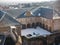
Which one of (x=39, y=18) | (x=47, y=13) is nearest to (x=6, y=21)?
(x=47, y=13)

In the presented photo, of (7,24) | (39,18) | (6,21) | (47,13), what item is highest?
(6,21)

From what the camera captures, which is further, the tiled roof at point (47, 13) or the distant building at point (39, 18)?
the tiled roof at point (47, 13)

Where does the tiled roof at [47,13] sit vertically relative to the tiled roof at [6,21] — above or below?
below

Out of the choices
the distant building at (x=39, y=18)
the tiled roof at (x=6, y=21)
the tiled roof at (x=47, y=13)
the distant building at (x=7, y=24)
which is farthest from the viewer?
the tiled roof at (x=47, y=13)

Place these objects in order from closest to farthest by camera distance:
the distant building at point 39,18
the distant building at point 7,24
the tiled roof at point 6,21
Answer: the distant building at point 7,24
the tiled roof at point 6,21
the distant building at point 39,18

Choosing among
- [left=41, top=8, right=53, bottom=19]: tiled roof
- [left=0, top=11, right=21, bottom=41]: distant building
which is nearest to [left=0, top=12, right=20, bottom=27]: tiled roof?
[left=0, top=11, right=21, bottom=41]: distant building

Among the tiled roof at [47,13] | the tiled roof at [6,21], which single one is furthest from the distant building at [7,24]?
the tiled roof at [47,13]

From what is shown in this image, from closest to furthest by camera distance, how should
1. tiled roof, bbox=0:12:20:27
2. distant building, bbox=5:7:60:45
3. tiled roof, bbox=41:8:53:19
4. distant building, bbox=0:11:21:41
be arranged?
distant building, bbox=0:11:21:41 < tiled roof, bbox=0:12:20:27 < distant building, bbox=5:7:60:45 < tiled roof, bbox=41:8:53:19

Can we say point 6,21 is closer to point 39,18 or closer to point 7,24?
point 7,24

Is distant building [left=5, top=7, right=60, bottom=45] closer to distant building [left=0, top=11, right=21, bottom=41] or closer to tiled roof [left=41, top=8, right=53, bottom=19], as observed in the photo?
tiled roof [left=41, top=8, right=53, bottom=19]

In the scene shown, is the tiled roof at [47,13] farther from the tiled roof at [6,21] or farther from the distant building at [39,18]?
the tiled roof at [6,21]

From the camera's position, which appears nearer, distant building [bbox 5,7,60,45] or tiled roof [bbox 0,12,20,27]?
tiled roof [bbox 0,12,20,27]

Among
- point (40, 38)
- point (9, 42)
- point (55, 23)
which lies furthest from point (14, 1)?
point (9, 42)

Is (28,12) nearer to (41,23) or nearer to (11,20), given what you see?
(41,23)
